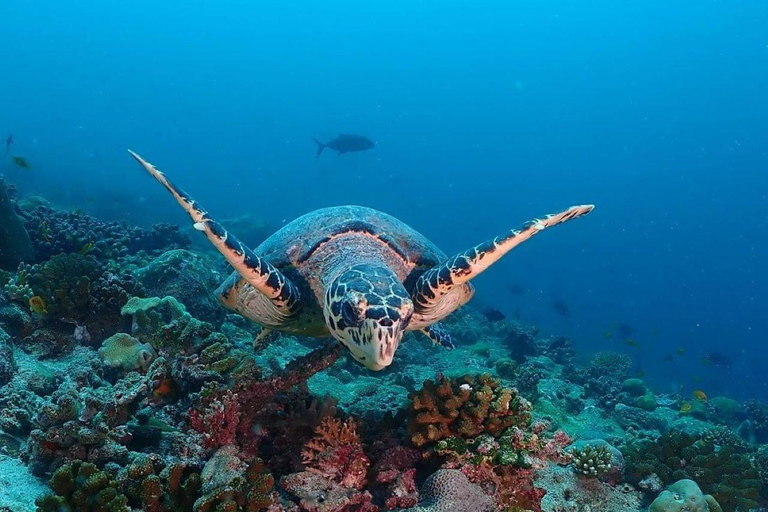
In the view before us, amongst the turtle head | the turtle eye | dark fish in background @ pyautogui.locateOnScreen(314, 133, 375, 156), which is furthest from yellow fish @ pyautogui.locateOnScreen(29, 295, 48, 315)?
dark fish in background @ pyautogui.locateOnScreen(314, 133, 375, 156)

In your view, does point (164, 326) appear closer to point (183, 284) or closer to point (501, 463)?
point (501, 463)

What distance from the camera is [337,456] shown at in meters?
2.87

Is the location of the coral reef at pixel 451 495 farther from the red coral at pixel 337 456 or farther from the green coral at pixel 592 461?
the green coral at pixel 592 461

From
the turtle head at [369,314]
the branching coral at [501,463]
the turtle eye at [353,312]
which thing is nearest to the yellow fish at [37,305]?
the turtle head at [369,314]

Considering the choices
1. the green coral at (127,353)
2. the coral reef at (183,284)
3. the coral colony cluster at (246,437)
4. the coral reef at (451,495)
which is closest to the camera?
the coral colony cluster at (246,437)

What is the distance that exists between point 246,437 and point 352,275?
1.52 metres

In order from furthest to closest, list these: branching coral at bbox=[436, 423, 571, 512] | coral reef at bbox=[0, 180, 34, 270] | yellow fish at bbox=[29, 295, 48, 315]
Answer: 1. coral reef at bbox=[0, 180, 34, 270]
2. yellow fish at bbox=[29, 295, 48, 315]
3. branching coral at bbox=[436, 423, 571, 512]

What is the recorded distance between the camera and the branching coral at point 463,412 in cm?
325

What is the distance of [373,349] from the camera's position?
3.18m

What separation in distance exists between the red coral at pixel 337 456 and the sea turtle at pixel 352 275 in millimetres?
530

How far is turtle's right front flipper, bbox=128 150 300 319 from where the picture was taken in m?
3.84

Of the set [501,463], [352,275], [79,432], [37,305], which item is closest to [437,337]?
[352,275]

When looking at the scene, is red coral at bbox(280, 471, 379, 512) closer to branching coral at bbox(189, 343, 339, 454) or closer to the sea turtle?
branching coral at bbox(189, 343, 339, 454)

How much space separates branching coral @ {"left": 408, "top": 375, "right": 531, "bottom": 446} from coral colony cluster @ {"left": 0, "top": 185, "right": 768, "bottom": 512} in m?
0.01
